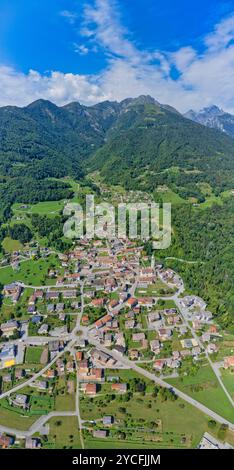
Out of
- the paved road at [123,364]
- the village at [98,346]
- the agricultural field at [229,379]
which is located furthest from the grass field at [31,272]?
the agricultural field at [229,379]

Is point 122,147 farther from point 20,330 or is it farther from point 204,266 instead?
point 20,330

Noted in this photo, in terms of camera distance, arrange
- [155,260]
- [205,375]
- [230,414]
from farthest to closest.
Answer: [155,260], [205,375], [230,414]

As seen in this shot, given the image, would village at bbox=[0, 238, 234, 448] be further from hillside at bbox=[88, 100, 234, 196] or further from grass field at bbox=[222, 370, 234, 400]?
hillside at bbox=[88, 100, 234, 196]

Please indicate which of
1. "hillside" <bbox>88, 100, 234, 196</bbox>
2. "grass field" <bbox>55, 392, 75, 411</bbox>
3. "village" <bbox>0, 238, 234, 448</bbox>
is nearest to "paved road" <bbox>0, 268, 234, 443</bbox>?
"village" <bbox>0, 238, 234, 448</bbox>

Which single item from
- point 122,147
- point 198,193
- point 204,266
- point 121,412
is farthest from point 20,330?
point 122,147

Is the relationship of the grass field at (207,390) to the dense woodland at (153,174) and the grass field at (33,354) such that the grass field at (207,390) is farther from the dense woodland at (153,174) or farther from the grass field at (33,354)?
the grass field at (33,354)

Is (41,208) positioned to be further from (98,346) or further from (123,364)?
(123,364)

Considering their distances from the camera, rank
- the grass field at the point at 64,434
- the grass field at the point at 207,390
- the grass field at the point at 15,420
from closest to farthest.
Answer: the grass field at the point at 64,434
the grass field at the point at 15,420
the grass field at the point at 207,390
